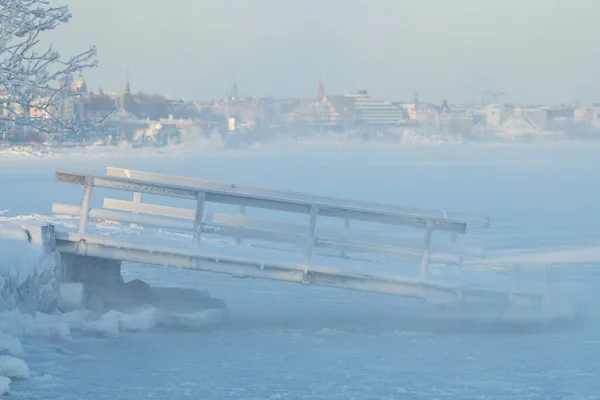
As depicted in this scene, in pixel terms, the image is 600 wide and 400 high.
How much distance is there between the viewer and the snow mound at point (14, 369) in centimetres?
1209

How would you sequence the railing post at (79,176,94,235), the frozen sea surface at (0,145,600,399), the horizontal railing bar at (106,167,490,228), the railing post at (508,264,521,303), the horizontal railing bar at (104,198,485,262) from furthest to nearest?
the horizontal railing bar at (106,167,490,228), the horizontal railing bar at (104,198,485,262), the railing post at (508,264,521,303), the railing post at (79,176,94,235), the frozen sea surface at (0,145,600,399)

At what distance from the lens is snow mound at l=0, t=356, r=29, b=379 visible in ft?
39.7

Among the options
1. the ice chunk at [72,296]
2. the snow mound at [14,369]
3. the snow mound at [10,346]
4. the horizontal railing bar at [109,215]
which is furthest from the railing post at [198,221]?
the snow mound at [14,369]

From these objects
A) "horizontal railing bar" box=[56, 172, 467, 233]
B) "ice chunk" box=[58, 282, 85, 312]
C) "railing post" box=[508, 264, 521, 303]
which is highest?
"horizontal railing bar" box=[56, 172, 467, 233]

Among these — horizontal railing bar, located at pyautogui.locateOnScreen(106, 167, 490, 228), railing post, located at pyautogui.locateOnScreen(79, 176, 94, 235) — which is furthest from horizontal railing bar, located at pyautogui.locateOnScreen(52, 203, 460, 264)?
horizontal railing bar, located at pyautogui.locateOnScreen(106, 167, 490, 228)

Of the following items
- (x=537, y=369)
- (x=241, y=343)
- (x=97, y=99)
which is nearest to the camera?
(x=537, y=369)

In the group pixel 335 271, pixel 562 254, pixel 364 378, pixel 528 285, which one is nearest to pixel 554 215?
pixel 562 254

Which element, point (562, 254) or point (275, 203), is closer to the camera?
point (275, 203)

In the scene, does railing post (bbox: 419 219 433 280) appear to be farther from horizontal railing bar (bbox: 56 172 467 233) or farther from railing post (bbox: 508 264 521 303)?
railing post (bbox: 508 264 521 303)

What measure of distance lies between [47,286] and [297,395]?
4.16 meters

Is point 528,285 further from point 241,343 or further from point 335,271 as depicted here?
point 241,343

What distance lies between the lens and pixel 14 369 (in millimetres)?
12102

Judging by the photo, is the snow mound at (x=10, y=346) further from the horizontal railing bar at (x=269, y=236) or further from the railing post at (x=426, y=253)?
the railing post at (x=426, y=253)

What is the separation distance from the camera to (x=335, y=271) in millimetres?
15047
